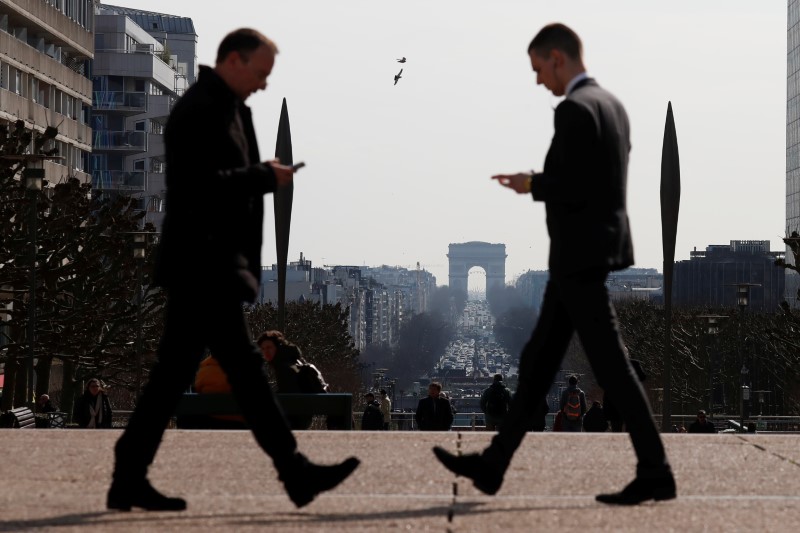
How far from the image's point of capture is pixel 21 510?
7203 mm

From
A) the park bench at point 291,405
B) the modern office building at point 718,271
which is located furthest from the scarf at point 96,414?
the modern office building at point 718,271

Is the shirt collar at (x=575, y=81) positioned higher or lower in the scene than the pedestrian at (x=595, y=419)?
higher

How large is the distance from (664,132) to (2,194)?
47.5 feet

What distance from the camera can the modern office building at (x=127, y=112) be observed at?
358ft

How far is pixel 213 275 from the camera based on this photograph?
7.22 m

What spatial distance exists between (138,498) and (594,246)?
2038mm

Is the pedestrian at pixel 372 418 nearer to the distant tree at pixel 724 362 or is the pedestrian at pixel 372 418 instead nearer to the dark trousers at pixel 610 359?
the dark trousers at pixel 610 359

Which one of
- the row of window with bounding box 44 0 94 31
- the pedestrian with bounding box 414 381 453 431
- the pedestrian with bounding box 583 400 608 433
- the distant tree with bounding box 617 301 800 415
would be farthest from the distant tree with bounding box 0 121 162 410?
the distant tree with bounding box 617 301 800 415

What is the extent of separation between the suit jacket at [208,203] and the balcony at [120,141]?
337 ft

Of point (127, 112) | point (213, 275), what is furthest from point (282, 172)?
point (127, 112)

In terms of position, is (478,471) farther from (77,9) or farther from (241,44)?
(77,9)

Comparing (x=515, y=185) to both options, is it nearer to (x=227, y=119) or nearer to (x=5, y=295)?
(x=227, y=119)

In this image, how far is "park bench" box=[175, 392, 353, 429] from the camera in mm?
14023

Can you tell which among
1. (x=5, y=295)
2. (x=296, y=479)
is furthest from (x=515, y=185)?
(x=5, y=295)
